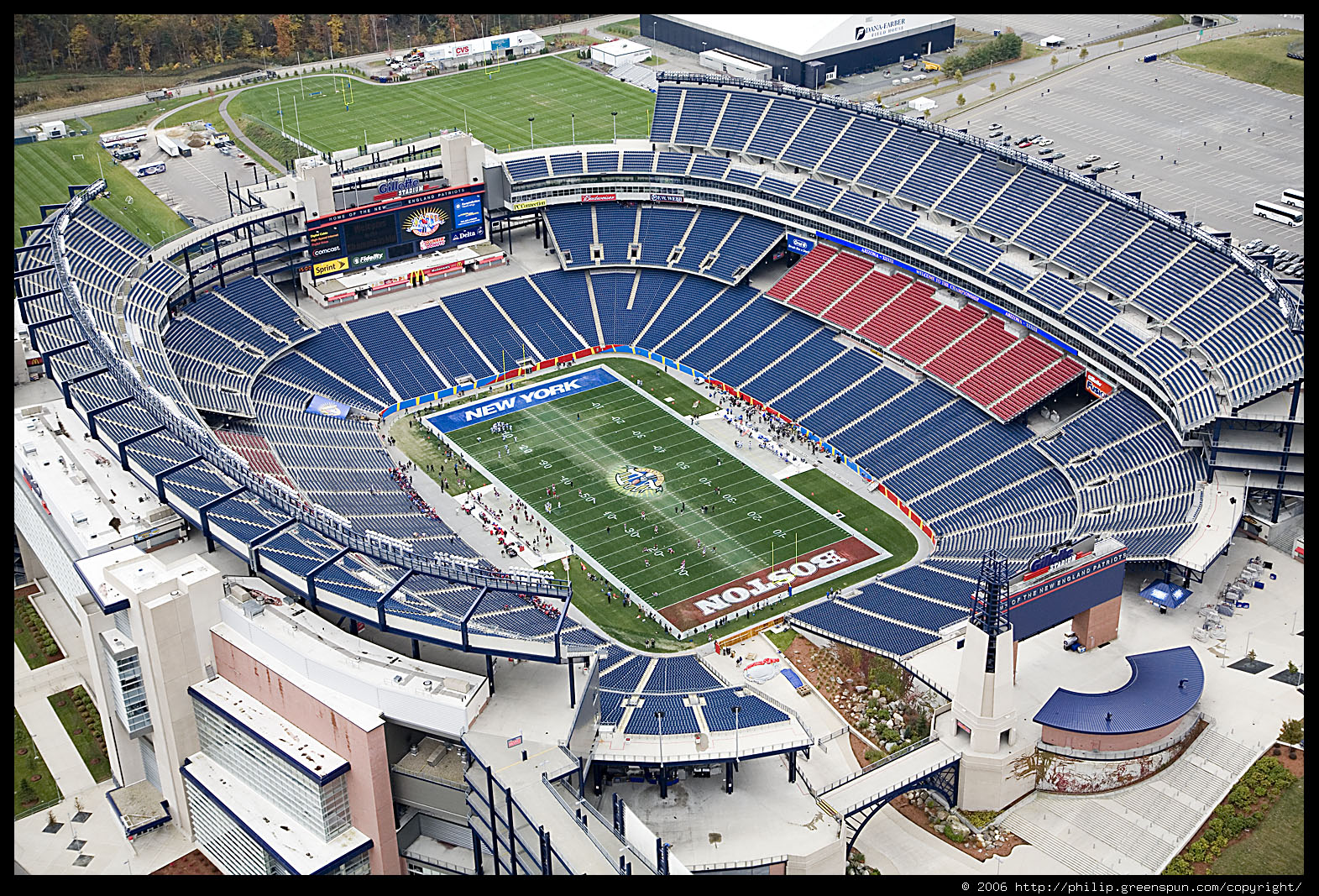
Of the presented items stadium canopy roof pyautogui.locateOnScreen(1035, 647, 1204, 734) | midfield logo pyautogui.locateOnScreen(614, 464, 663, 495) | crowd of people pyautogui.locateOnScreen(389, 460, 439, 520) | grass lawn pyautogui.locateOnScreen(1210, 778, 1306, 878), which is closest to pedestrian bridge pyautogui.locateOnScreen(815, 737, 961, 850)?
stadium canopy roof pyautogui.locateOnScreen(1035, 647, 1204, 734)

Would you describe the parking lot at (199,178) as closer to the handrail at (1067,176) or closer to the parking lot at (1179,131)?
the handrail at (1067,176)

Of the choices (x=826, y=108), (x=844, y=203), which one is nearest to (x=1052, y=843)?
(x=844, y=203)

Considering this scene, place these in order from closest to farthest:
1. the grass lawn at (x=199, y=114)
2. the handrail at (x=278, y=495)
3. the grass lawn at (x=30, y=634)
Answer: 1. the handrail at (x=278, y=495)
2. the grass lawn at (x=30, y=634)
3. the grass lawn at (x=199, y=114)

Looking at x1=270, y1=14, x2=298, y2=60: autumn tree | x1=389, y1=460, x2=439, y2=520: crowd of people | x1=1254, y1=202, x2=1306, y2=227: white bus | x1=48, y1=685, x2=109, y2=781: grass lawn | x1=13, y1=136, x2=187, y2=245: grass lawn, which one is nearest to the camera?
x1=48, y1=685, x2=109, y2=781: grass lawn

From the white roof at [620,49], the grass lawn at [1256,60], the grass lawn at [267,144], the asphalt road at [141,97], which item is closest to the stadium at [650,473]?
the grass lawn at [267,144]

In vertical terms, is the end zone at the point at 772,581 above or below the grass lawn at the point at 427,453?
below

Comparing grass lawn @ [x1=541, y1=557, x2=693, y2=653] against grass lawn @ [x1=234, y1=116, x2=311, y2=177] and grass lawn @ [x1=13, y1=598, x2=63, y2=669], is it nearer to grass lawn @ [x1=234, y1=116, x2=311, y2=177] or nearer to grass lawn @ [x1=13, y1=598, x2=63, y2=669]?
grass lawn @ [x1=13, y1=598, x2=63, y2=669]

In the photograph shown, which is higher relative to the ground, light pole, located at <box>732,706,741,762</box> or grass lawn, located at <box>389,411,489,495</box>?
light pole, located at <box>732,706,741,762</box>
